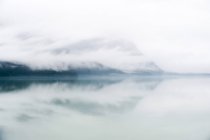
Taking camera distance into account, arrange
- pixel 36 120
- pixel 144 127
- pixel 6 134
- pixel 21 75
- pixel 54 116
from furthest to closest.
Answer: pixel 21 75
pixel 54 116
pixel 36 120
pixel 144 127
pixel 6 134

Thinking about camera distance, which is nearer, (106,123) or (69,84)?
(106,123)

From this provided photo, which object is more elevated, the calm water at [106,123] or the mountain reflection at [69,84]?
the calm water at [106,123]

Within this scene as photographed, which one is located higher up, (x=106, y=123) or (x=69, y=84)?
(x=106, y=123)

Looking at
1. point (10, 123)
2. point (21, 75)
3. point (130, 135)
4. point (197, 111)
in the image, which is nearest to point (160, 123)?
point (130, 135)

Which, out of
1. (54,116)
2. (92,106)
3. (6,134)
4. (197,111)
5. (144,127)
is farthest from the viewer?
(92,106)

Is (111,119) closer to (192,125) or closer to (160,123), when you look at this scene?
(160,123)

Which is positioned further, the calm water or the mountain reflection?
the mountain reflection

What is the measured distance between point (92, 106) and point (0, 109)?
2.71 m

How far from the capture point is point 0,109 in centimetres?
1012

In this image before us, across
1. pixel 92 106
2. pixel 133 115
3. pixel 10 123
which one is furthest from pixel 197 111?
pixel 10 123

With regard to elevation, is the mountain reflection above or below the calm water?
below

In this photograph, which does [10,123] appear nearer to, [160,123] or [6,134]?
[6,134]

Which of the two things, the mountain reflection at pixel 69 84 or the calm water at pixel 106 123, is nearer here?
the calm water at pixel 106 123

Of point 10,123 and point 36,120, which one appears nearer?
point 10,123
